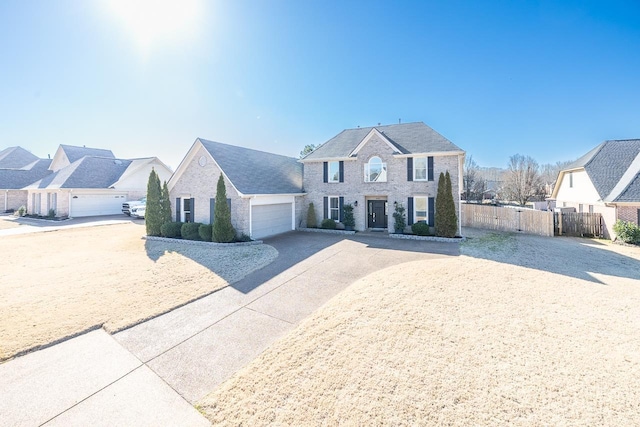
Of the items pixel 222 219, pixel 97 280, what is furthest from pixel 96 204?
pixel 97 280

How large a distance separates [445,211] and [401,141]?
5939 millimetres

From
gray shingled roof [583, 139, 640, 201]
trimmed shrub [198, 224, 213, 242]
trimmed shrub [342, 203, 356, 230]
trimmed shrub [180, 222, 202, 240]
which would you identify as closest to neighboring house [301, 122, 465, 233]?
trimmed shrub [342, 203, 356, 230]

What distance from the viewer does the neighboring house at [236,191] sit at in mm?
14922

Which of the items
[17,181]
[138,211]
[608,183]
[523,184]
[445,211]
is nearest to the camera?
[445,211]

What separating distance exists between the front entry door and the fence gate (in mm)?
11174

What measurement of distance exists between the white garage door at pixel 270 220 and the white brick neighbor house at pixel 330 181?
0.05m

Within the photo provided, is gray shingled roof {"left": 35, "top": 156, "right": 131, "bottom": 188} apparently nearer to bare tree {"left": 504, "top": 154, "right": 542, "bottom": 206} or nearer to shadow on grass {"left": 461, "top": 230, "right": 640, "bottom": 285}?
shadow on grass {"left": 461, "top": 230, "right": 640, "bottom": 285}

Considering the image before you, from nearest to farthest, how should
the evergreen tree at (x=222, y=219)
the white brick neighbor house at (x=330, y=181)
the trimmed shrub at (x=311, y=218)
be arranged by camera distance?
the evergreen tree at (x=222, y=219) < the white brick neighbor house at (x=330, y=181) < the trimmed shrub at (x=311, y=218)

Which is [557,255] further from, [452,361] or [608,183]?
[452,361]

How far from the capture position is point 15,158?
144 ft

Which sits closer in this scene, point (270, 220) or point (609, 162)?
point (270, 220)

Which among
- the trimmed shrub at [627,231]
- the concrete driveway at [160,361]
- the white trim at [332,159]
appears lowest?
the concrete driveway at [160,361]

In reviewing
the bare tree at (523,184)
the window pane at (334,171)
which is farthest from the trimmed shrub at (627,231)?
the bare tree at (523,184)

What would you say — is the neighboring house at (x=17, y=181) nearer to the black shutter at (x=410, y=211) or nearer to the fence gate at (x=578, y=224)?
the black shutter at (x=410, y=211)
